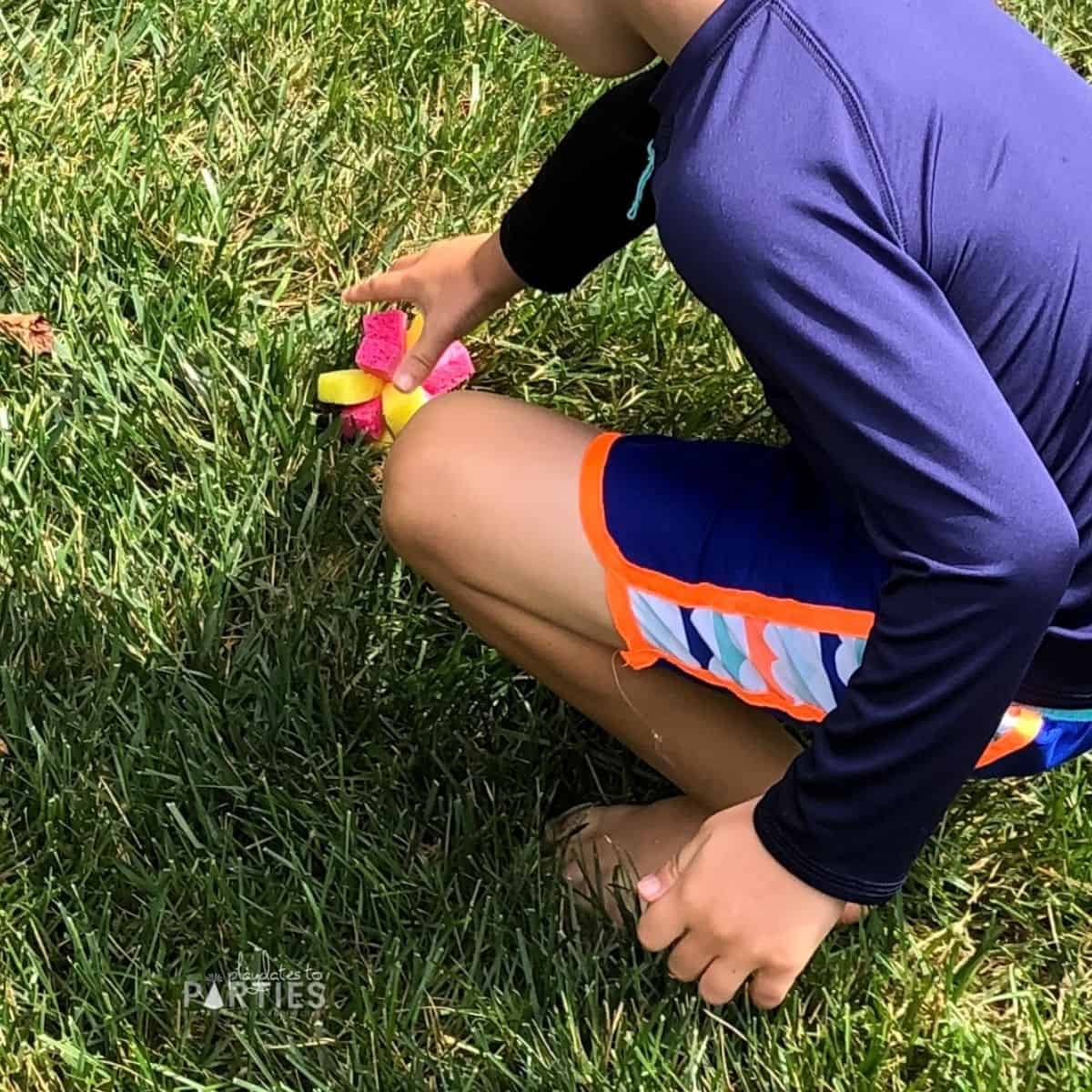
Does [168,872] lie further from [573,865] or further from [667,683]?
[667,683]

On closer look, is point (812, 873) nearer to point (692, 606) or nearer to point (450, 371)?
point (692, 606)

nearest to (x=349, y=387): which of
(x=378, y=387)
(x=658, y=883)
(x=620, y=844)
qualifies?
(x=378, y=387)

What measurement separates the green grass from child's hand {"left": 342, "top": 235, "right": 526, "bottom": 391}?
0.12 m

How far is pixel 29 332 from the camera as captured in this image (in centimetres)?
172

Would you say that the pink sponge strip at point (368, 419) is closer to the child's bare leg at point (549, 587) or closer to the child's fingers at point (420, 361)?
the child's fingers at point (420, 361)

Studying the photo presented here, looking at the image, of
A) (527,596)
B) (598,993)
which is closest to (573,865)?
(598,993)

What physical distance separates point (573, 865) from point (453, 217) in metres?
0.85

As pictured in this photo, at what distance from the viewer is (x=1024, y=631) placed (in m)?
1.00

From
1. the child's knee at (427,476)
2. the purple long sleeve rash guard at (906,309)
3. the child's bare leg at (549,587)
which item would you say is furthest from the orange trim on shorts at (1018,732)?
the child's knee at (427,476)

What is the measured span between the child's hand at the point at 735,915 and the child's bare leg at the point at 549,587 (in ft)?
0.61

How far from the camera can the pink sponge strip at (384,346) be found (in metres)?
1.69

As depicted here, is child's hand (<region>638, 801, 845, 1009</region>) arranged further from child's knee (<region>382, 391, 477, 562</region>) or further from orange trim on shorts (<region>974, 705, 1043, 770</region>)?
child's knee (<region>382, 391, 477, 562</region>)

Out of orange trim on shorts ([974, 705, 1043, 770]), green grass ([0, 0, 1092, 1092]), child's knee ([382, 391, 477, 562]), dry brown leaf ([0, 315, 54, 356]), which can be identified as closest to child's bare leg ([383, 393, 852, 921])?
child's knee ([382, 391, 477, 562])

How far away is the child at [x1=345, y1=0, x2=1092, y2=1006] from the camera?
976 millimetres
